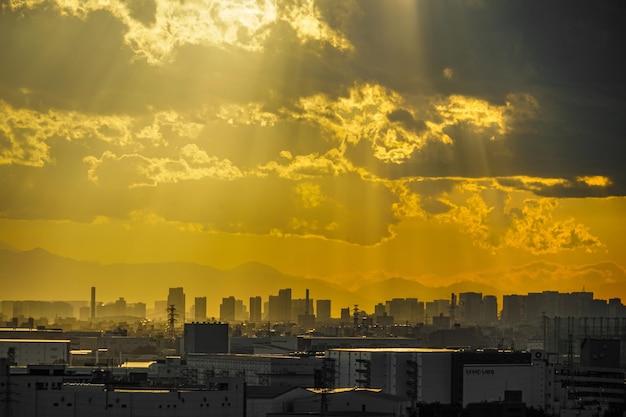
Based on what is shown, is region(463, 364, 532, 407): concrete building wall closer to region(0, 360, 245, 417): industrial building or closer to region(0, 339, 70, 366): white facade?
region(0, 360, 245, 417): industrial building

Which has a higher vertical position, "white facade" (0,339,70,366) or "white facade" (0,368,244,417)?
"white facade" (0,339,70,366)

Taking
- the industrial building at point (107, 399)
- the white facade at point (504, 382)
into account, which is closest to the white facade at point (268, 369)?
the white facade at point (504, 382)

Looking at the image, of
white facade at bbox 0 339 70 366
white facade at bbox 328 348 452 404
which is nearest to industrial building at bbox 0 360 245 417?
white facade at bbox 328 348 452 404

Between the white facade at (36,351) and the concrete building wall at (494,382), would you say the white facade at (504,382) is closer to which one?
the concrete building wall at (494,382)

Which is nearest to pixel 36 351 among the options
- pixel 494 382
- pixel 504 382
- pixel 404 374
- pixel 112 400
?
pixel 404 374

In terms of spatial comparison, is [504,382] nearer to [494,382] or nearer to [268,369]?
[494,382]

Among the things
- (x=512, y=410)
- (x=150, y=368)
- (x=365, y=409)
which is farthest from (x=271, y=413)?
(x=150, y=368)

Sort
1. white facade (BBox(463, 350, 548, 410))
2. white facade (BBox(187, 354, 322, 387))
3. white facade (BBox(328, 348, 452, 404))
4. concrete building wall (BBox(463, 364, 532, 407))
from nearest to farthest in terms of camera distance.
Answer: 1. white facade (BBox(328, 348, 452, 404))
2. concrete building wall (BBox(463, 364, 532, 407))
3. white facade (BBox(463, 350, 548, 410))
4. white facade (BBox(187, 354, 322, 387))

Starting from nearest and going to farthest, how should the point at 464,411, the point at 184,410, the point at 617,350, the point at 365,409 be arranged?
the point at 184,410
the point at 365,409
the point at 464,411
the point at 617,350

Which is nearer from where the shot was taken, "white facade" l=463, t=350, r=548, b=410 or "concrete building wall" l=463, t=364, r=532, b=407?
"concrete building wall" l=463, t=364, r=532, b=407

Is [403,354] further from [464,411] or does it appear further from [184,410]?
[184,410]

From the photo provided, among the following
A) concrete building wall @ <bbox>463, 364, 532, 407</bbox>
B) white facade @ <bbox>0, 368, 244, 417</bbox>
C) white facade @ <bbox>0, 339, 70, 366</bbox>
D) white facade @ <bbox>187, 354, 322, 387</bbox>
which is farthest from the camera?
white facade @ <bbox>0, 339, 70, 366</bbox>
